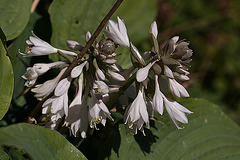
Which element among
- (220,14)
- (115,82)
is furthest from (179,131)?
(220,14)

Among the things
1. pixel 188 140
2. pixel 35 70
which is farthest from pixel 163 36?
pixel 35 70

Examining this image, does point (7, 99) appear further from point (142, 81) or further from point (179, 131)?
point (179, 131)

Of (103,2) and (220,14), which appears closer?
(103,2)

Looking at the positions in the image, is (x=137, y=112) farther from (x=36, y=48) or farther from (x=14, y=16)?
(x=14, y=16)

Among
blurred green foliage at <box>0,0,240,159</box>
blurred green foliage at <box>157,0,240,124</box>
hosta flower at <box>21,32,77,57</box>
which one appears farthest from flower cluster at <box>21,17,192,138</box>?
blurred green foliage at <box>157,0,240,124</box>

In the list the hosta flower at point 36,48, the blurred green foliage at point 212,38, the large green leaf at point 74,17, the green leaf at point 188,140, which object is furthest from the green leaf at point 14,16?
the blurred green foliage at point 212,38

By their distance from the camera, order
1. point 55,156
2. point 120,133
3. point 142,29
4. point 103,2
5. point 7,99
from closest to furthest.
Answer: point 55,156
point 7,99
point 120,133
point 103,2
point 142,29
